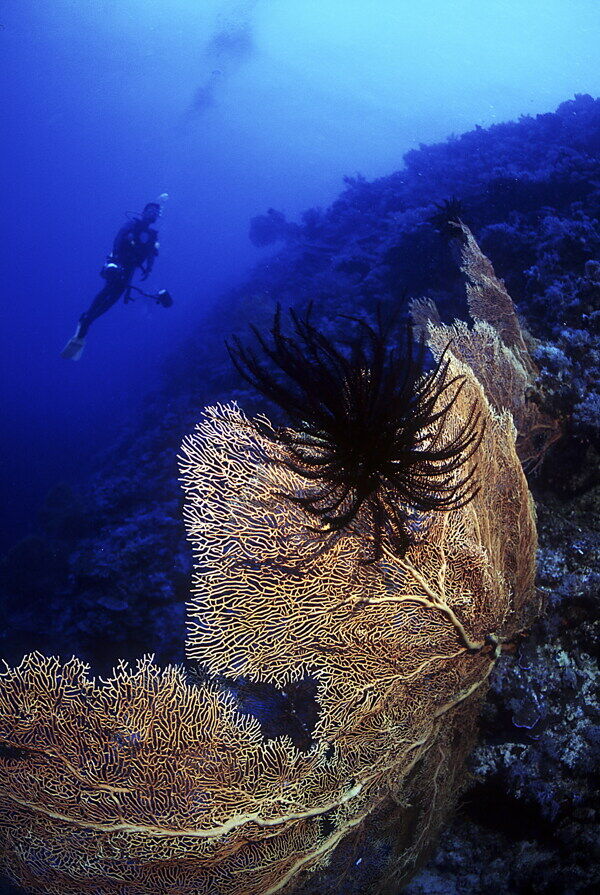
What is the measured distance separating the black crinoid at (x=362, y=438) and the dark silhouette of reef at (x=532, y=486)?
1.30 m

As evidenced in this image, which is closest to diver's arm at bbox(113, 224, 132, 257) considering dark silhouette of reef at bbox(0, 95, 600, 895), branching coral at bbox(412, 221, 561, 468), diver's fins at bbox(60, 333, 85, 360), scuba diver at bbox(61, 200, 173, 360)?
scuba diver at bbox(61, 200, 173, 360)

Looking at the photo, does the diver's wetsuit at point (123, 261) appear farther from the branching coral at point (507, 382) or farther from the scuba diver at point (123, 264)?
the branching coral at point (507, 382)

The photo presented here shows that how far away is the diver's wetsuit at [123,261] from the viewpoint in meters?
16.3

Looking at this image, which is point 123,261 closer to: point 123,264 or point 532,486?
point 123,264

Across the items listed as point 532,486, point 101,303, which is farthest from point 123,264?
point 532,486

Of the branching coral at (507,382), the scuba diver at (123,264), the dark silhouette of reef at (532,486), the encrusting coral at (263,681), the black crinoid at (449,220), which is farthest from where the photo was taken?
the scuba diver at (123,264)

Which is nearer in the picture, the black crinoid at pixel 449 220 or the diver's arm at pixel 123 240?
the black crinoid at pixel 449 220

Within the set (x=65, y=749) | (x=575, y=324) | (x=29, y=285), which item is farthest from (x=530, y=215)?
(x=29, y=285)

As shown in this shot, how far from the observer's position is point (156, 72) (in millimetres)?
102500

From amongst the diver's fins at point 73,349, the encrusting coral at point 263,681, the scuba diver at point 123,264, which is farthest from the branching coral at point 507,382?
the diver's fins at point 73,349

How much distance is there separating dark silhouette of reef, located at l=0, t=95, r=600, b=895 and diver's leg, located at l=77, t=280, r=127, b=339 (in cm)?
324

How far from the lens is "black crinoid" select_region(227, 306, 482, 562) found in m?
2.17

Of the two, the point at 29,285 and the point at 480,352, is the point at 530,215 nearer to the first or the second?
the point at 480,352

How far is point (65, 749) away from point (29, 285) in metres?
123
